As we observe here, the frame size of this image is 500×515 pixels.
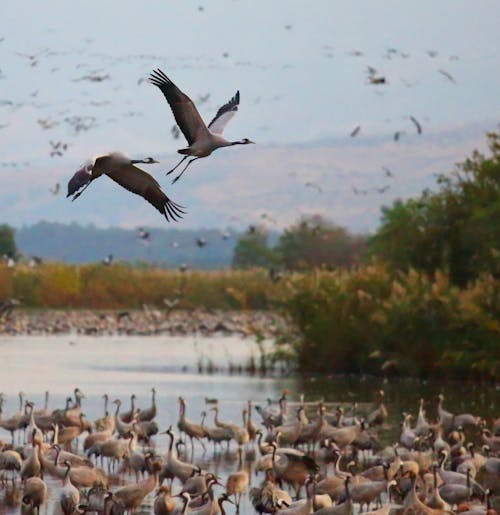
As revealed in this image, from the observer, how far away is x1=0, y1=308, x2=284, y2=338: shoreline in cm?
5216

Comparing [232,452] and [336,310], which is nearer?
[232,452]

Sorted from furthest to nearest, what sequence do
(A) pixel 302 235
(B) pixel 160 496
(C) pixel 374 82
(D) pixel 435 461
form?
(A) pixel 302 235, (C) pixel 374 82, (D) pixel 435 461, (B) pixel 160 496

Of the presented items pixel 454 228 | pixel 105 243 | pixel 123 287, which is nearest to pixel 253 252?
pixel 123 287

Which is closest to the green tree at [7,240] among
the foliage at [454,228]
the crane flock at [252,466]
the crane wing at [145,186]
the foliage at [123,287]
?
the foliage at [123,287]

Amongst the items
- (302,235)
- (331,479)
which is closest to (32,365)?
(331,479)

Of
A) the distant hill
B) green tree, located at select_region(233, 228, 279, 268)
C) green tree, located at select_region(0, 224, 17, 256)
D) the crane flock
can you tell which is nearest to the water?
the crane flock

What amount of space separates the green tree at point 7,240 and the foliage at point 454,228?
56614mm

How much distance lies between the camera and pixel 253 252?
103m

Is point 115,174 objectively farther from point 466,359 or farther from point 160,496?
point 466,359

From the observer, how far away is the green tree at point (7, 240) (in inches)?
3684

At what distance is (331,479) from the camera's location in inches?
675

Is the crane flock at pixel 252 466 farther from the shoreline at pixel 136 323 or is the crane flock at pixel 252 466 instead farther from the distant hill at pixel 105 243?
the distant hill at pixel 105 243

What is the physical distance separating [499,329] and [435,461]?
10636mm

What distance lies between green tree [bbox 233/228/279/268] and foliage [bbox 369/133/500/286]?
63302 mm
